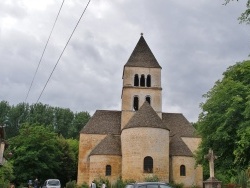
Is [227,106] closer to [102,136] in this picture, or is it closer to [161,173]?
[161,173]

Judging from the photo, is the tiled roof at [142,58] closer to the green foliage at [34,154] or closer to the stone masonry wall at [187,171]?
the stone masonry wall at [187,171]

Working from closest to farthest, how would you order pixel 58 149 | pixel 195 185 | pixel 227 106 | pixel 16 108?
1. pixel 227 106
2. pixel 195 185
3. pixel 58 149
4. pixel 16 108

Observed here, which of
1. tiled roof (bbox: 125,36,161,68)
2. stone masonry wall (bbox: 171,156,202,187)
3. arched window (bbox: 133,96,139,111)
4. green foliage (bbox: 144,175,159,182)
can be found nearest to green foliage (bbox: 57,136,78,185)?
arched window (bbox: 133,96,139,111)

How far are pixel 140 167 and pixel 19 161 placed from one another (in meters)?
18.7

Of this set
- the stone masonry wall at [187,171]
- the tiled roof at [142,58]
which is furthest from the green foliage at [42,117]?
the stone masonry wall at [187,171]

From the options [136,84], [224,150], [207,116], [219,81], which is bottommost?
[224,150]

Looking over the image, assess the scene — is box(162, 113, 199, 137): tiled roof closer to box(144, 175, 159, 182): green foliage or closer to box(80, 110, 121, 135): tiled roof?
box(80, 110, 121, 135): tiled roof

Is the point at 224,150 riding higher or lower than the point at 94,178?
higher

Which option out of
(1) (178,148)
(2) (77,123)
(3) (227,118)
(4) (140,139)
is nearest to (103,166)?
(4) (140,139)

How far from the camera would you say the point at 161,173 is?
138 feet

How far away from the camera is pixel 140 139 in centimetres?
4225

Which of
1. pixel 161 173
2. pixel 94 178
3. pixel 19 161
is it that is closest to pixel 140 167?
pixel 161 173

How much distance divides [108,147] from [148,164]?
5847 millimetres

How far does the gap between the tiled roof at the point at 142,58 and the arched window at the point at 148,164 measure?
1480cm
